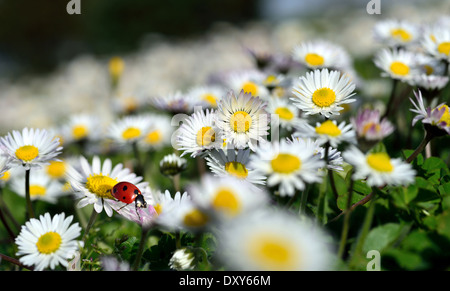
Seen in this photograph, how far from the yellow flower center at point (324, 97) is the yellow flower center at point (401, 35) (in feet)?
1.94

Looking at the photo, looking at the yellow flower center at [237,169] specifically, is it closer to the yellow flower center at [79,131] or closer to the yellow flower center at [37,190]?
the yellow flower center at [37,190]

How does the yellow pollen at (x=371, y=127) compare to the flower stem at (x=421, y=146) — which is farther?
the flower stem at (x=421, y=146)

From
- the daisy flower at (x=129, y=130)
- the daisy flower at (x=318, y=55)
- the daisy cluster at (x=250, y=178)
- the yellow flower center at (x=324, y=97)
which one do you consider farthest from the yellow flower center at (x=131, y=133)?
the yellow flower center at (x=324, y=97)

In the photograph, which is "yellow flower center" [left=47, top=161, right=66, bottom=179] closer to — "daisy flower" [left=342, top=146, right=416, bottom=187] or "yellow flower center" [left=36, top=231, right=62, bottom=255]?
"yellow flower center" [left=36, top=231, right=62, bottom=255]

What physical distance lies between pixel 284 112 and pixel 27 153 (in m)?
0.56

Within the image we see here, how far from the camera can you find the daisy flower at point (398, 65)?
3.38 feet

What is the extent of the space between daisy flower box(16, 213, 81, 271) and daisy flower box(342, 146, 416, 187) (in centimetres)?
43

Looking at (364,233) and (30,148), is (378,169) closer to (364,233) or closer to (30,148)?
(364,233)

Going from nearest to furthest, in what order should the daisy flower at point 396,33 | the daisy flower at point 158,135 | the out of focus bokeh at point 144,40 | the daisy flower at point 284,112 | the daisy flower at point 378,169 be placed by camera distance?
the daisy flower at point 378,169
the daisy flower at point 284,112
the daisy flower at point 396,33
the daisy flower at point 158,135
the out of focus bokeh at point 144,40

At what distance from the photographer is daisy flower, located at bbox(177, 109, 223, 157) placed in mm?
728

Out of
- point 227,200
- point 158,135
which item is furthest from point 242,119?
point 158,135

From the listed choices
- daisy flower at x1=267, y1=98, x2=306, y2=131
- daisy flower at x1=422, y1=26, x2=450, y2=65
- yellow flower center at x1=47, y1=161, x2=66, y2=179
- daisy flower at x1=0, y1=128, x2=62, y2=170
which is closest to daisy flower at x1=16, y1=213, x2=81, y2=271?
daisy flower at x1=0, y1=128, x2=62, y2=170

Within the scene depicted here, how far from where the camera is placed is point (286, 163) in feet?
1.89
